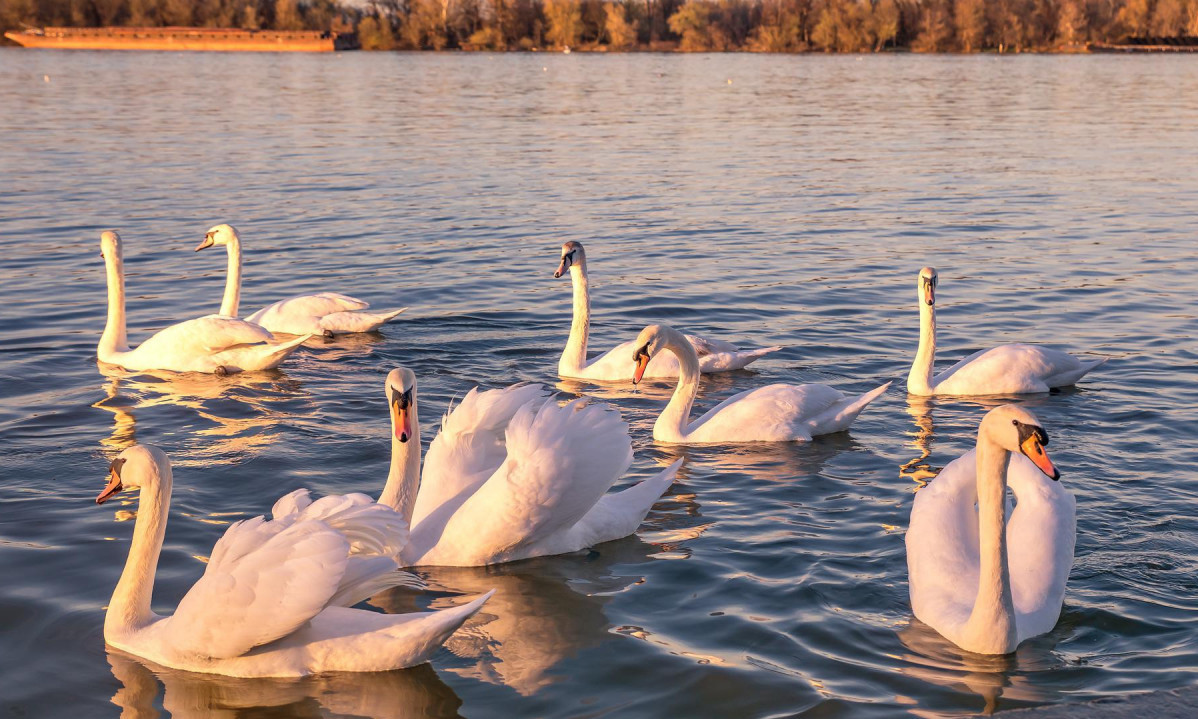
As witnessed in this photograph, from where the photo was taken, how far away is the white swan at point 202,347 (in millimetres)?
11438

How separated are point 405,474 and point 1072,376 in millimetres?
6042

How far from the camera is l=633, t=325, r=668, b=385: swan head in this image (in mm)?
9602

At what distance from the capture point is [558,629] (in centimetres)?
661

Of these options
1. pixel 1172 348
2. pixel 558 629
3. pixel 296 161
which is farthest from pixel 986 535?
pixel 296 161

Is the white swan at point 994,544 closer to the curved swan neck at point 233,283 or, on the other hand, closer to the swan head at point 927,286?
the swan head at point 927,286

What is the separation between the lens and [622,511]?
7.79m

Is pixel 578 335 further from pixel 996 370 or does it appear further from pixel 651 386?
pixel 996 370

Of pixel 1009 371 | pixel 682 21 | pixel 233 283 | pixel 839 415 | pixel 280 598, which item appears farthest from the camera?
pixel 682 21

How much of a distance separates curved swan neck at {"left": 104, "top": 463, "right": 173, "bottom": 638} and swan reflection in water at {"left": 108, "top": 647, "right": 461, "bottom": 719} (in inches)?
8.2

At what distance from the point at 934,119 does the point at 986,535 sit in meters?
34.1

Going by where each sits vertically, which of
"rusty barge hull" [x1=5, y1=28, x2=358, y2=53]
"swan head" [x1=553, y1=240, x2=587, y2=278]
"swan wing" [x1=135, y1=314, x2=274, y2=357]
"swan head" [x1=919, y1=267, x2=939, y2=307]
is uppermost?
"rusty barge hull" [x1=5, y1=28, x2=358, y2=53]

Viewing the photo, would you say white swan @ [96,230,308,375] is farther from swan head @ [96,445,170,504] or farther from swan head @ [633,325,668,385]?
swan head @ [96,445,170,504]

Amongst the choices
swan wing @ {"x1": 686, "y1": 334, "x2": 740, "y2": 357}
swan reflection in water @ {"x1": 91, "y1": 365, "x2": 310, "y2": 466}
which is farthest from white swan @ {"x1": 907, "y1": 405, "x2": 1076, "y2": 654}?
swan reflection in water @ {"x1": 91, "y1": 365, "x2": 310, "y2": 466}

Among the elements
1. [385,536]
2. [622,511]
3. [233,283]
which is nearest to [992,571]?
[622,511]
